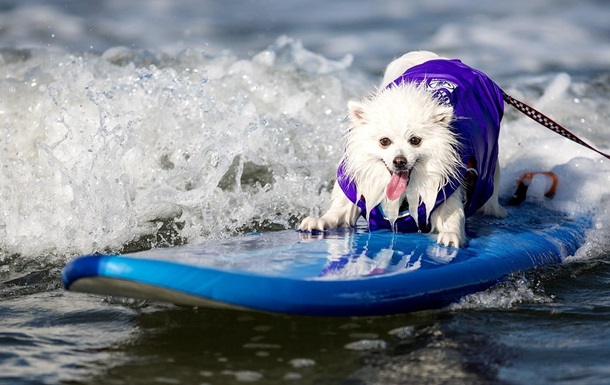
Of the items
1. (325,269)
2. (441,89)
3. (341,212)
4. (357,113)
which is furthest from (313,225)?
(441,89)

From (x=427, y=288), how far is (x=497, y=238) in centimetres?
96

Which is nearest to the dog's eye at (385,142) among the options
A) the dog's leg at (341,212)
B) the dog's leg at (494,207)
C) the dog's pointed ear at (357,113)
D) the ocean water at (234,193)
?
the dog's pointed ear at (357,113)

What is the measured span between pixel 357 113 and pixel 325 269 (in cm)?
86

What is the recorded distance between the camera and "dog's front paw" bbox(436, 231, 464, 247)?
14.8 ft

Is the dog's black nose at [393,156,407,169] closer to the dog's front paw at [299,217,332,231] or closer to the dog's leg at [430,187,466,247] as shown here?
the dog's leg at [430,187,466,247]

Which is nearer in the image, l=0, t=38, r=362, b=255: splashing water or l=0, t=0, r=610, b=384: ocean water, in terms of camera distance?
l=0, t=0, r=610, b=384: ocean water

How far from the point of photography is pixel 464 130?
15.1 ft

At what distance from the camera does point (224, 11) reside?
50.6ft

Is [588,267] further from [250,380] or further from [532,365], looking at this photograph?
[250,380]

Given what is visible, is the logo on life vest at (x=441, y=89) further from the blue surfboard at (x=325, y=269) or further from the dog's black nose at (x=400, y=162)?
the blue surfboard at (x=325, y=269)

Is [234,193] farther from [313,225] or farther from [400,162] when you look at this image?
[400,162]

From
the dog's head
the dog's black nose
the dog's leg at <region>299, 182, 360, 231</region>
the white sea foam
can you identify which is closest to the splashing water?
the white sea foam

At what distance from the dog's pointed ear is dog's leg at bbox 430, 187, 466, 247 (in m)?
0.59

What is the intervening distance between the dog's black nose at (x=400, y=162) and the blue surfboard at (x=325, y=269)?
39 centimetres
